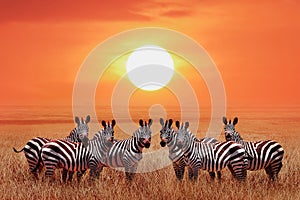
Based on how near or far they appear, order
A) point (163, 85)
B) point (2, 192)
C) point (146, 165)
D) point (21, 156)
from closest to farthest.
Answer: point (2, 192) < point (146, 165) < point (21, 156) < point (163, 85)

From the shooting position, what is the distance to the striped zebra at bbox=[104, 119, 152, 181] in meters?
11.2

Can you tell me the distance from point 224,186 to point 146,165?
3.18 metres

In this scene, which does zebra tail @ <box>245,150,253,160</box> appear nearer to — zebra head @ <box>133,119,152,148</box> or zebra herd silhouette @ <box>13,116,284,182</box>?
zebra herd silhouette @ <box>13,116,284,182</box>

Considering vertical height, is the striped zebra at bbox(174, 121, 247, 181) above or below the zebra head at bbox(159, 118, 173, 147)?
below

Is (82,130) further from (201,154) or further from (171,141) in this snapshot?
(201,154)

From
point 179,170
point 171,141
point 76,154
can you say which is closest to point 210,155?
point 179,170

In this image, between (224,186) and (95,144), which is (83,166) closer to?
(95,144)

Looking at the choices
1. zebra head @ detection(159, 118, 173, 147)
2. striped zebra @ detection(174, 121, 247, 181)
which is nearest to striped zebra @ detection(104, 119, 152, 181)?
zebra head @ detection(159, 118, 173, 147)

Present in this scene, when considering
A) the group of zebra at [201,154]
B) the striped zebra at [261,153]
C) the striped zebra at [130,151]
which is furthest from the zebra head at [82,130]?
the striped zebra at [261,153]

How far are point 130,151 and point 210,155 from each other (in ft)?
6.39

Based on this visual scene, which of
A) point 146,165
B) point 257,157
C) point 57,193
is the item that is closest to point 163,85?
point 146,165

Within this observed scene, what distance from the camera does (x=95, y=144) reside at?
462 inches

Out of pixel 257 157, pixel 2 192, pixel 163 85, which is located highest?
pixel 163 85

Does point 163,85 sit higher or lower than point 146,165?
higher
